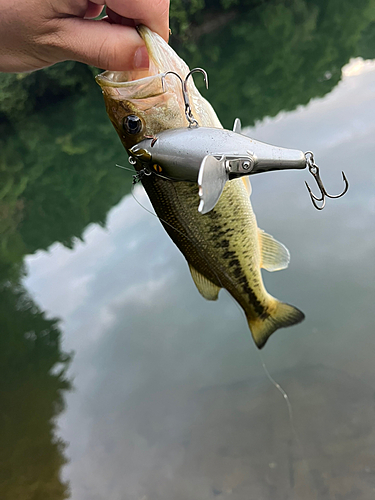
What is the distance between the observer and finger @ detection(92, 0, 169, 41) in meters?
1.32

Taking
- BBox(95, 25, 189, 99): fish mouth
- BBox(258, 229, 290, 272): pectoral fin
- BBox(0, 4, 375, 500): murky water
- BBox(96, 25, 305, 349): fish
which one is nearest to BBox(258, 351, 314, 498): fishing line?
BBox(0, 4, 375, 500): murky water

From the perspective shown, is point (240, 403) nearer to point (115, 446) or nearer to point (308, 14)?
point (115, 446)

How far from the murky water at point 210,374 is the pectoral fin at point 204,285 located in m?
3.56

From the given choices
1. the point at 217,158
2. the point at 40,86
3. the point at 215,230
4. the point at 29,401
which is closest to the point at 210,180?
the point at 217,158

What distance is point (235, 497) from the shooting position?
4551 millimetres

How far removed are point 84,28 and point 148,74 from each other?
0.28 m

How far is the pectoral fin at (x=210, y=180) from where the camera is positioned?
0.99 metres

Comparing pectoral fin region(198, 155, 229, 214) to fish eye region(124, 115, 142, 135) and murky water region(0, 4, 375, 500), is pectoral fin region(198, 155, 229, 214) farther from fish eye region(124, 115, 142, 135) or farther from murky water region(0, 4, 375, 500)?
murky water region(0, 4, 375, 500)

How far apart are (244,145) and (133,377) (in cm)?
591

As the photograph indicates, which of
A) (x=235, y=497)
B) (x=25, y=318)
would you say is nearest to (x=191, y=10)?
(x=25, y=318)

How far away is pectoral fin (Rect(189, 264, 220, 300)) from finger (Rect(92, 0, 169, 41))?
1092mm

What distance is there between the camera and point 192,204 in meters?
1.73

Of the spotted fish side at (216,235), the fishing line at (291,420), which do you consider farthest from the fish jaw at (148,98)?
the fishing line at (291,420)

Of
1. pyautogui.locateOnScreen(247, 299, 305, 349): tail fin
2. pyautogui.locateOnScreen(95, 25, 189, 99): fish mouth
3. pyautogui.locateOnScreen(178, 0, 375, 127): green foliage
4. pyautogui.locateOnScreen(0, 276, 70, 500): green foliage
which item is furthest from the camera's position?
pyautogui.locateOnScreen(178, 0, 375, 127): green foliage
